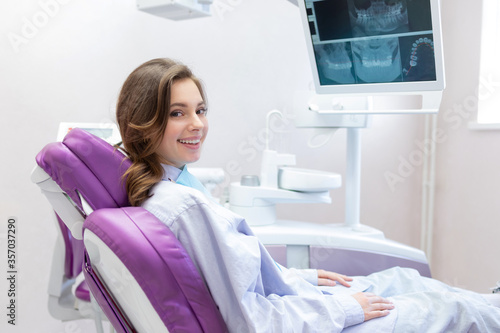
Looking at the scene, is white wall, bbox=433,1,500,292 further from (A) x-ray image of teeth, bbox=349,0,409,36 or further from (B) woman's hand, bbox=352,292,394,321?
(B) woman's hand, bbox=352,292,394,321

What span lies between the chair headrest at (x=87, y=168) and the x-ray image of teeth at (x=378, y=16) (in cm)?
92

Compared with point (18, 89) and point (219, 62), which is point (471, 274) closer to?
point (219, 62)

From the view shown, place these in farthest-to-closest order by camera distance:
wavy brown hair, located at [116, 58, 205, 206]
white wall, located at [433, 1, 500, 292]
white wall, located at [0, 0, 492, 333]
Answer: white wall, located at [433, 1, 500, 292] < white wall, located at [0, 0, 492, 333] < wavy brown hair, located at [116, 58, 205, 206]

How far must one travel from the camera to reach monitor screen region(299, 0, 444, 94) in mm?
1438

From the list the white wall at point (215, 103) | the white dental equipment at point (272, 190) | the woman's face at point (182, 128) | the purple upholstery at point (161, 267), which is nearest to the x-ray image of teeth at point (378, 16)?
the white dental equipment at point (272, 190)

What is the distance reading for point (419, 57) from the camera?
58.6 inches

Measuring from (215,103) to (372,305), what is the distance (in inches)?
64.4

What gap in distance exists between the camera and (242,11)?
101 inches

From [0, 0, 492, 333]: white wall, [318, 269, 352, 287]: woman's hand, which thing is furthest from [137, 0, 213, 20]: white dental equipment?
[318, 269, 352, 287]: woman's hand

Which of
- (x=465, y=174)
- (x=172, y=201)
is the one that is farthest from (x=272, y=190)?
(x=465, y=174)

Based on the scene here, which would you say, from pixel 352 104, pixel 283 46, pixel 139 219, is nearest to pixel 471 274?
pixel 352 104

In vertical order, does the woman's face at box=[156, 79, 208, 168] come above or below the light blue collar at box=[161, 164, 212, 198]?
above

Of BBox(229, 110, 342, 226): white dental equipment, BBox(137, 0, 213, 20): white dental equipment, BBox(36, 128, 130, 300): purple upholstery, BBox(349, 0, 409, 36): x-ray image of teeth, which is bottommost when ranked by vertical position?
BBox(229, 110, 342, 226): white dental equipment

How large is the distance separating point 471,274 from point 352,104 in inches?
51.2
